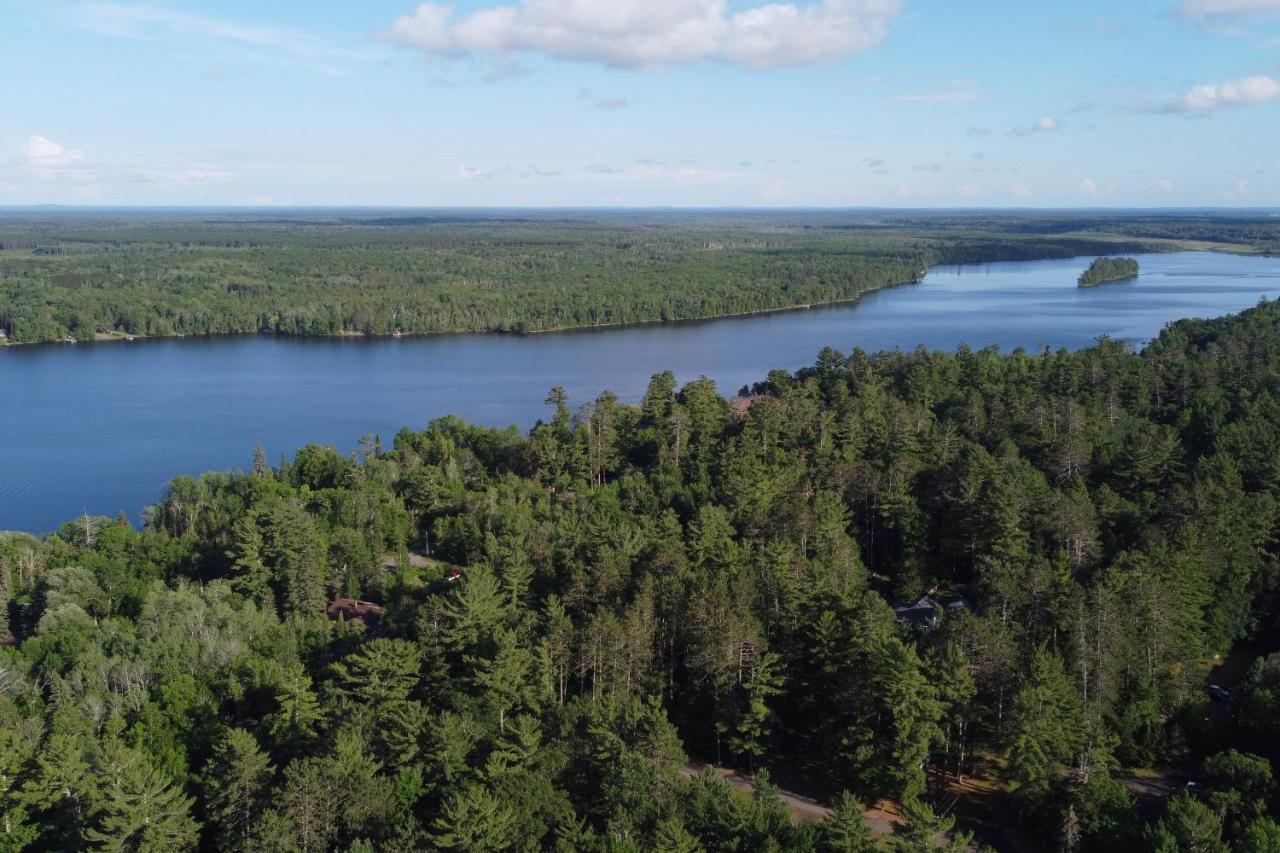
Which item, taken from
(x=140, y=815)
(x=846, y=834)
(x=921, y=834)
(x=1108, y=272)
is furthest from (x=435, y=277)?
(x=921, y=834)

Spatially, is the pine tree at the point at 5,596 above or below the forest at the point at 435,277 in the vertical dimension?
below

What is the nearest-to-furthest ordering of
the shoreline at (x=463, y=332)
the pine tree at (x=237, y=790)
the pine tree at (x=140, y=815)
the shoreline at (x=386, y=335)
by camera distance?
the pine tree at (x=140, y=815) < the pine tree at (x=237, y=790) < the shoreline at (x=386, y=335) < the shoreline at (x=463, y=332)

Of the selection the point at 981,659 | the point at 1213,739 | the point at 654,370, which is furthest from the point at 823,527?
the point at 654,370

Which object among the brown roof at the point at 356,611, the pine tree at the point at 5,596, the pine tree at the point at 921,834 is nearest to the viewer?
the pine tree at the point at 921,834

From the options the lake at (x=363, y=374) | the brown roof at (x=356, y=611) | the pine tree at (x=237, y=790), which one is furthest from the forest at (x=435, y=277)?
the pine tree at (x=237, y=790)

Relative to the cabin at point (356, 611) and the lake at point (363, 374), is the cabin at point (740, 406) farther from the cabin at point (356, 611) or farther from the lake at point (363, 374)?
the cabin at point (356, 611)
